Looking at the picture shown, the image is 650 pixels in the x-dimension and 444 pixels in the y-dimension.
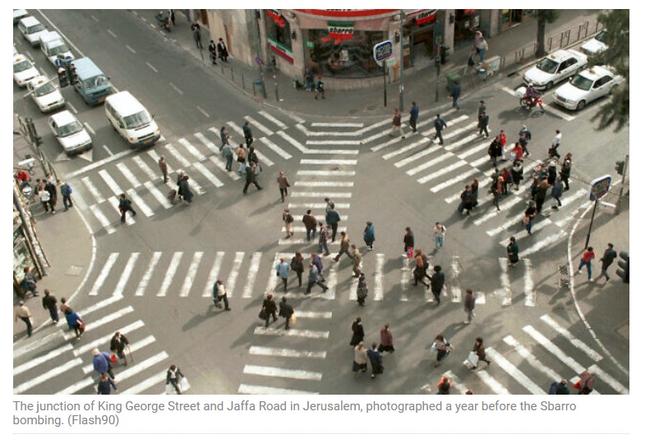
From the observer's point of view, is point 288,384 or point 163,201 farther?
point 163,201

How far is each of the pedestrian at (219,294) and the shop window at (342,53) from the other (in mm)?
18959

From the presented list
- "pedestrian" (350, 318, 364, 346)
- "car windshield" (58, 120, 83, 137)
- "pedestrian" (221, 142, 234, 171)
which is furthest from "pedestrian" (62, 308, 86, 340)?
"car windshield" (58, 120, 83, 137)

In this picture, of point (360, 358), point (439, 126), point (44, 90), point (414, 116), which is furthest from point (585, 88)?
point (44, 90)

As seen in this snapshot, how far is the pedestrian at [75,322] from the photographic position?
91.1 ft

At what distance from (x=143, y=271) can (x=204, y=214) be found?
14.2 ft

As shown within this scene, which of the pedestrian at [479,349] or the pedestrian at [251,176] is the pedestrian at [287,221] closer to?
the pedestrian at [251,176]

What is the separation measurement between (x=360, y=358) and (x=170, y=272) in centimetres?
978

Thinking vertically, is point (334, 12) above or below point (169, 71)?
above

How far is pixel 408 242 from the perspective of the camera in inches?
1179
